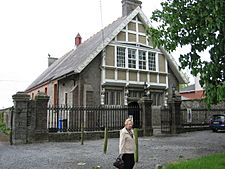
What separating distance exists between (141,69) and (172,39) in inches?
651

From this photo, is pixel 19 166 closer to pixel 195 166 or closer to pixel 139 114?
pixel 195 166

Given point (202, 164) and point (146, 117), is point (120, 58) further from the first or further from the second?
point (202, 164)

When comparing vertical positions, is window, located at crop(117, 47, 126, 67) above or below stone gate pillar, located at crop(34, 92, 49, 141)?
above

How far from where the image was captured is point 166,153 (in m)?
12.2

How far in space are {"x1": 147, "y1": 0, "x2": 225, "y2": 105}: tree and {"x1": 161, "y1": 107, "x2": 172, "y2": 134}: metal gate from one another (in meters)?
13.7

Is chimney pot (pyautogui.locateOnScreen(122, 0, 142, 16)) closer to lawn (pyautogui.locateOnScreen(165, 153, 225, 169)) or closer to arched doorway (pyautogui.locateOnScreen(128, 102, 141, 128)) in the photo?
arched doorway (pyautogui.locateOnScreen(128, 102, 141, 128))

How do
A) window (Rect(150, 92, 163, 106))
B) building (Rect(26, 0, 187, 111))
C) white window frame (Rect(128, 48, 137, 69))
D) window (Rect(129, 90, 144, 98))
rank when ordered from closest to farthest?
building (Rect(26, 0, 187, 111)), white window frame (Rect(128, 48, 137, 69)), window (Rect(129, 90, 144, 98)), window (Rect(150, 92, 163, 106))

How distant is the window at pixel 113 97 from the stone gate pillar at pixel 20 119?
28.3 ft

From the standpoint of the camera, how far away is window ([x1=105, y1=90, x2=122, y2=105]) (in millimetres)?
24312

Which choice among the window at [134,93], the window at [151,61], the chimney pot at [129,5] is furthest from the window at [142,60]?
the chimney pot at [129,5]

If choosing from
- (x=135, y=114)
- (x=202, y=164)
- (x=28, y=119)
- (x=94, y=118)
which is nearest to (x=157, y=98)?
(x=135, y=114)

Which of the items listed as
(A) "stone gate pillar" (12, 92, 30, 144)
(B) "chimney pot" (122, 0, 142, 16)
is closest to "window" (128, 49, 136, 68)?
(B) "chimney pot" (122, 0, 142, 16)

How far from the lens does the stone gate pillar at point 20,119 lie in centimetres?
1630

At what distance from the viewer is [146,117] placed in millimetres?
20391
